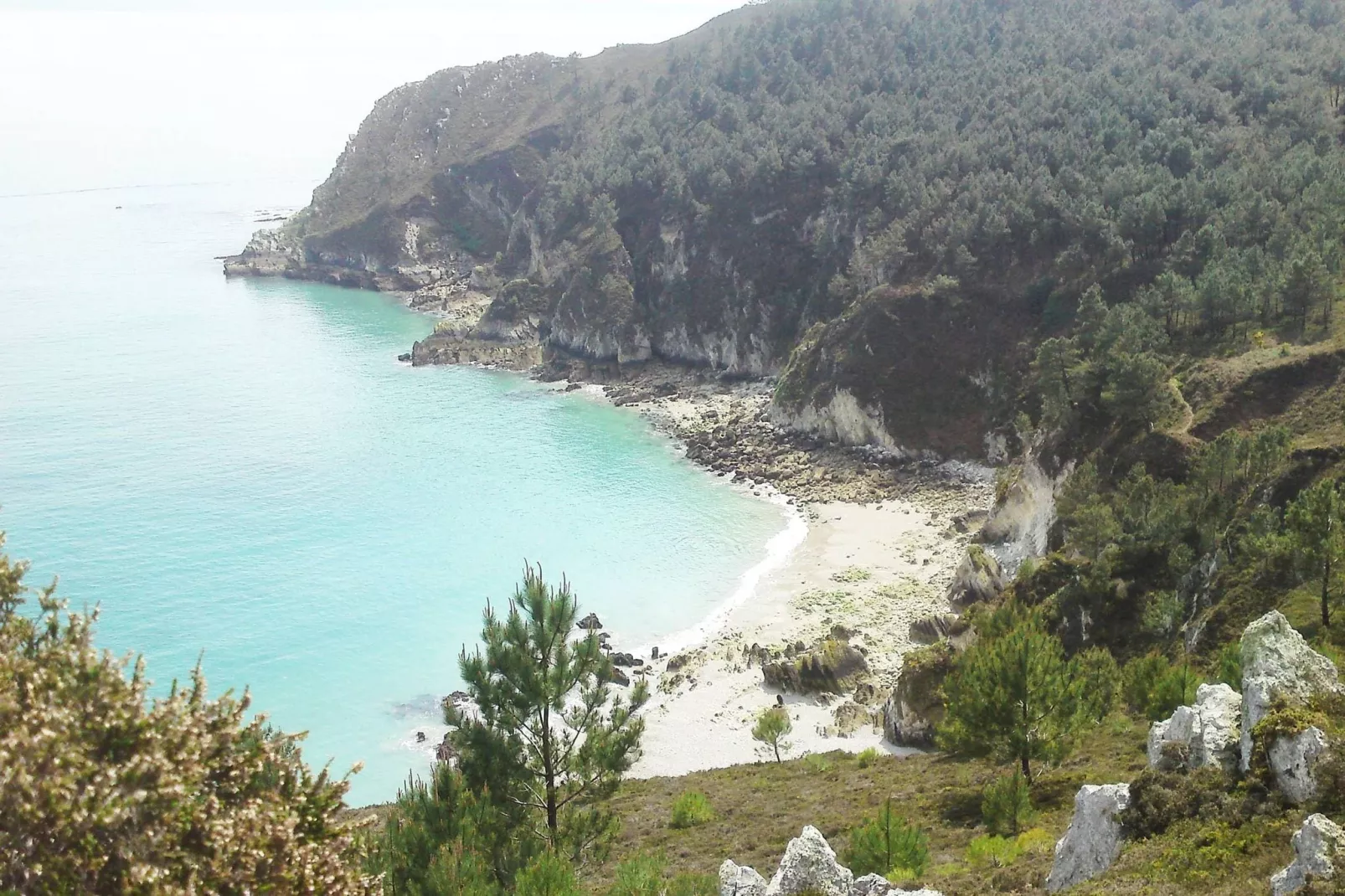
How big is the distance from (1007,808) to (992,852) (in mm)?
2593

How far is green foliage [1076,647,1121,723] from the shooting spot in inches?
1011

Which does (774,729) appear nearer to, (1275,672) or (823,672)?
(823,672)

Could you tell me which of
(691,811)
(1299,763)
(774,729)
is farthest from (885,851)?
(774,729)

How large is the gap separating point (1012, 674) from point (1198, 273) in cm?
4455

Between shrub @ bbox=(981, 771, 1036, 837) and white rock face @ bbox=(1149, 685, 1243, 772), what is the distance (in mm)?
5244

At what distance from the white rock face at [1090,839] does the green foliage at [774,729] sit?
19.9 meters

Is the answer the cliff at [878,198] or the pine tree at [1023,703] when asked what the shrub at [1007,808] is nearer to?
the pine tree at [1023,703]

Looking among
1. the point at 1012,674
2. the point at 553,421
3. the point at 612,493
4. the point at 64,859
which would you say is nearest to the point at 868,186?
the point at 553,421

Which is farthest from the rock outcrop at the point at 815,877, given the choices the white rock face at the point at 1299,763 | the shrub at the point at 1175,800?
the white rock face at the point at 1299,763

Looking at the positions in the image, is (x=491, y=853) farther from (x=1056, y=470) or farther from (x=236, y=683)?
(x=1056, y=470)

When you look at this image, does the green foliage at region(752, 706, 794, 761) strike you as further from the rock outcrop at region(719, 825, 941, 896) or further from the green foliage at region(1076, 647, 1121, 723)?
the rock outcrop at region(719, 825, 941, 896)

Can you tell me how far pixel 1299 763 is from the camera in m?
14.0

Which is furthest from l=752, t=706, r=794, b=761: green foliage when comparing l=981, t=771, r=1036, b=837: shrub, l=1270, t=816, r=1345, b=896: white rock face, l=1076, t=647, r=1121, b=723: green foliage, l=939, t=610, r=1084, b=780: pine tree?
l=1270, t=816, r=1345, b=896: white rock face

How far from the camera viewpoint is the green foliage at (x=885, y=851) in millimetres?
19047
